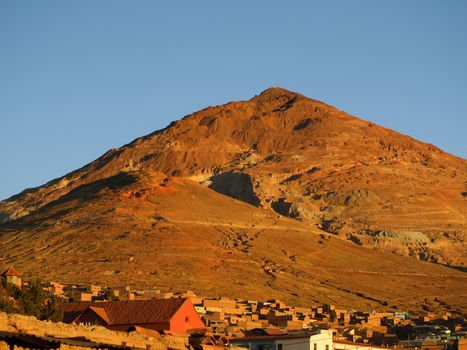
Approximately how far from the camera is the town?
130 feet

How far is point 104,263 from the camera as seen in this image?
327 ft

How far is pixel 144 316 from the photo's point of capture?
3934cm

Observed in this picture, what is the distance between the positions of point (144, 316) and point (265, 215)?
92.2 metres

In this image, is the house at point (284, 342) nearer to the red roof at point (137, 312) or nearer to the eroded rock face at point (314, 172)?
the red roof at point (137, 312)

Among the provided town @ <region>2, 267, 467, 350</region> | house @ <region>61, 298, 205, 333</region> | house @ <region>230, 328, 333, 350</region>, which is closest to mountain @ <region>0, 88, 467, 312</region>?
town @ <region>2, 267, 467, 350</region>

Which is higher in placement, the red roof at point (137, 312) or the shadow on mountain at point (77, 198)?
the shadow on mountain at point (77, 198)

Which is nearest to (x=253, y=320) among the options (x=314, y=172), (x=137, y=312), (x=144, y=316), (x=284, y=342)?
(x=284, y=342)

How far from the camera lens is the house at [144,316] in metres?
38.4

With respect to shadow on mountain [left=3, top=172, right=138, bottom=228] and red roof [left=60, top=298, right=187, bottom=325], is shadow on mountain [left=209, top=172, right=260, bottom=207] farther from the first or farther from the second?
red roof [left=60, top=298, right=187, bottom=325]

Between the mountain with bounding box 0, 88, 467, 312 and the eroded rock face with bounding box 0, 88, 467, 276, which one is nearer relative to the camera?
the mountain with bounding box 0, 88, 467, 312

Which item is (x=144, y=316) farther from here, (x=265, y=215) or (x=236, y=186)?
(x=236, y=186)

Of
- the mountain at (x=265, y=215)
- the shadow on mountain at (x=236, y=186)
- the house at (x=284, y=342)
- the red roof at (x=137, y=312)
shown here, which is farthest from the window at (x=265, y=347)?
the shadow on mountain at (x=236, y=186)

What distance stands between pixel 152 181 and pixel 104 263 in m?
33.9

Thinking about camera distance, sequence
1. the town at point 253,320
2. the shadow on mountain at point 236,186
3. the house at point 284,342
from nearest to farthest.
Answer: the town at point 253,320 < the house at point 284,342 < the shadow on mountain at point 236,186
